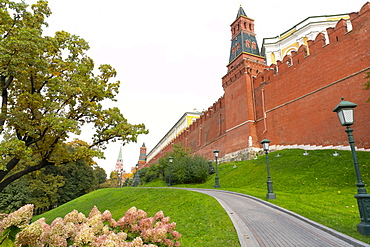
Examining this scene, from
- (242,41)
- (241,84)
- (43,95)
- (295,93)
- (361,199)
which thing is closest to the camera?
(361,199)

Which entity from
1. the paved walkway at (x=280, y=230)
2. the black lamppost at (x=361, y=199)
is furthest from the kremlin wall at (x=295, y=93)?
the black lamppost at (x=361, y=199)

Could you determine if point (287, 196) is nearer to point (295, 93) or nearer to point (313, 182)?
point (313, 182)

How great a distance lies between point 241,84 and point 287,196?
19.6 meters

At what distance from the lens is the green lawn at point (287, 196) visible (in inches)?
253

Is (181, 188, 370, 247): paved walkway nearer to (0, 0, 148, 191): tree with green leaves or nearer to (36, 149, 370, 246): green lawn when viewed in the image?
(36, 149, 370, 246): green lawn

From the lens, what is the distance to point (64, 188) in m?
34.8

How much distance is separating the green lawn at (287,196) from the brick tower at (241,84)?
559 centimetres

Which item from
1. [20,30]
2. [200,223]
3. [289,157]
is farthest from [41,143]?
[289,157]

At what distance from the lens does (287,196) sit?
11.8 meters

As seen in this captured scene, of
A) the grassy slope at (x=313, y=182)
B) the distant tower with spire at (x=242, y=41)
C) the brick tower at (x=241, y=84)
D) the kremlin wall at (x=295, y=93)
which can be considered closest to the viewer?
the grassy slope at (x=313, y=182)

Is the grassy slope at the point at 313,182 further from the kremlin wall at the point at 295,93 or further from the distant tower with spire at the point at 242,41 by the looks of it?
the distant tower with spire at the point at 242,41

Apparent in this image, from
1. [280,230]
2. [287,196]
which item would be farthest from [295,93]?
[280,230]

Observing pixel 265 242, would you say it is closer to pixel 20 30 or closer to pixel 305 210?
pixel 305 210

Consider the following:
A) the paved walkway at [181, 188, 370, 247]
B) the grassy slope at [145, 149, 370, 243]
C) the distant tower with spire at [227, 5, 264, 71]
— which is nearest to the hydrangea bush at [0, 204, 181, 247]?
the paved walkway at [181, 188, 370, 247]
